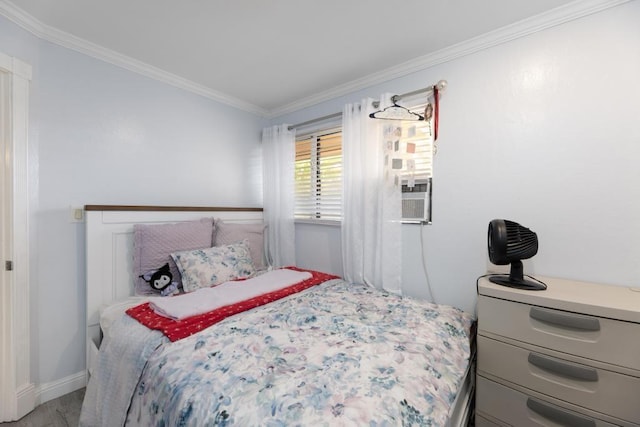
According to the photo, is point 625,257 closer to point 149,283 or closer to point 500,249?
point 500,249

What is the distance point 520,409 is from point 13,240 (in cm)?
287

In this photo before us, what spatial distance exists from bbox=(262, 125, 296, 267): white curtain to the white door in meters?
1.78

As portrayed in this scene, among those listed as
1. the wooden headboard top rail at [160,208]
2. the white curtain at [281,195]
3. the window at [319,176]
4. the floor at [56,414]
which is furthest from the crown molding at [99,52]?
the floor at [56,414]

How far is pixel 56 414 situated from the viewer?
1.61 metres

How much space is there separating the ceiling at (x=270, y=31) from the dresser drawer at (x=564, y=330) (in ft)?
5.28

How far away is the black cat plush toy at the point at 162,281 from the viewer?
1.86 m

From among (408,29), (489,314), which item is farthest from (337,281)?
(408,29)

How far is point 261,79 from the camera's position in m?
2.32

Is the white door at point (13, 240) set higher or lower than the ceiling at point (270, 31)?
lower

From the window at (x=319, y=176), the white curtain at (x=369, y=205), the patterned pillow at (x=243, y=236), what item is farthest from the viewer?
the window at (x=319, y=176)

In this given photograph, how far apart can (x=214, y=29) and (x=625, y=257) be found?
264cm

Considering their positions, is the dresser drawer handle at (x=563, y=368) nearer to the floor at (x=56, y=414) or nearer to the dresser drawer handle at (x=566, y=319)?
the dresser drawer handle at (x=566, y=319)

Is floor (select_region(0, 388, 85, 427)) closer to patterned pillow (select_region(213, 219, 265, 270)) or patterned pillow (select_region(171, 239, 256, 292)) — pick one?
patterned pillow (select_region(171, 239, 256, 292))

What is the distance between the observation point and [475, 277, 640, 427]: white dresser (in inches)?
40.7
